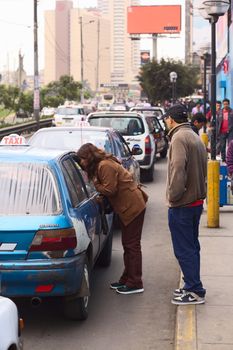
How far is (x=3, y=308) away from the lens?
13.0ft

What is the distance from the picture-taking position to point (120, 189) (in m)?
7.06

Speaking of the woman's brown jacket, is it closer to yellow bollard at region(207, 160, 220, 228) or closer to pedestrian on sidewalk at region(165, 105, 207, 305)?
pedestrian on sidewalk at region(165, 105, 207, 305)

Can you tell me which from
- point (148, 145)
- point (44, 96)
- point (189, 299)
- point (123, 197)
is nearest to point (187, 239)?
point (189, 299)

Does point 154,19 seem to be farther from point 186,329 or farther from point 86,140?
point 186,329

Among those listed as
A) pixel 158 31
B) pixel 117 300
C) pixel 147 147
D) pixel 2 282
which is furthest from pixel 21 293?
pixel 158 31

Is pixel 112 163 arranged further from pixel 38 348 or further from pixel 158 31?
pixel 158 31

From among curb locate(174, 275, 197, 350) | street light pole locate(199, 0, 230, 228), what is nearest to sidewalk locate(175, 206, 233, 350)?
curb locate(174, 275, 197, 350)

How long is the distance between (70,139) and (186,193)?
571 cm

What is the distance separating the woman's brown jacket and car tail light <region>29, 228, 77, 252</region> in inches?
42.9

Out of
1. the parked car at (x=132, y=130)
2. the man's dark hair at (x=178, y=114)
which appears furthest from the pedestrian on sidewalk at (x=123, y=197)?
the parked car at (x=132, y=130)

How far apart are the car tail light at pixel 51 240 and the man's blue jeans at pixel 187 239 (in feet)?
4.08

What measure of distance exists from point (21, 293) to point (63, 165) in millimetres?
1397

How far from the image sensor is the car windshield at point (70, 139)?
11.6 meters

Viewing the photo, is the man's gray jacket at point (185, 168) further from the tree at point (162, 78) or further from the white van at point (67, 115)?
the tree at point (162, 78)
